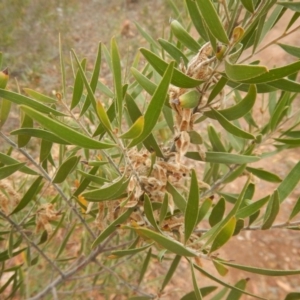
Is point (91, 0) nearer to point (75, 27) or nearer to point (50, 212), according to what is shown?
point (75, 27)

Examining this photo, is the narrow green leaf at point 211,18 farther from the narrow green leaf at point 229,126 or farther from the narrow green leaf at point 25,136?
the narrow green leaf at point 25,136

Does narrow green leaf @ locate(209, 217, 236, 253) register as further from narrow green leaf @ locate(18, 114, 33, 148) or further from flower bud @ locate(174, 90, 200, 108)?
narrow green leaf @ locate(18, 114, 33, 148)

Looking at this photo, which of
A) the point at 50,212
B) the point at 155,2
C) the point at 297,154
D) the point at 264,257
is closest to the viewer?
the point at 50,212

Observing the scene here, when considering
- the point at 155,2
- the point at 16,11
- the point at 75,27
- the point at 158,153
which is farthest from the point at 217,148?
the point at 155,2

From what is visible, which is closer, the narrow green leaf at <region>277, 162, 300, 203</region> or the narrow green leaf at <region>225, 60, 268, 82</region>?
the narrow green leaf at <region>225, 60, 268, 82</region>

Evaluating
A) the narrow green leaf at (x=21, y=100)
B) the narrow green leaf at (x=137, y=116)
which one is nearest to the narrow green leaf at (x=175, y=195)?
the narrow green leaf at (x=137, y=116)

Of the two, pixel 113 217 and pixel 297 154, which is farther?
pixel 297 154

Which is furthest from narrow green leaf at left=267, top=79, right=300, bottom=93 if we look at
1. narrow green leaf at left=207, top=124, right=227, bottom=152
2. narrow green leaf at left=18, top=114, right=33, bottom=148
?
narrow green leaf at left=18, top=114, right=33, bottom=148
